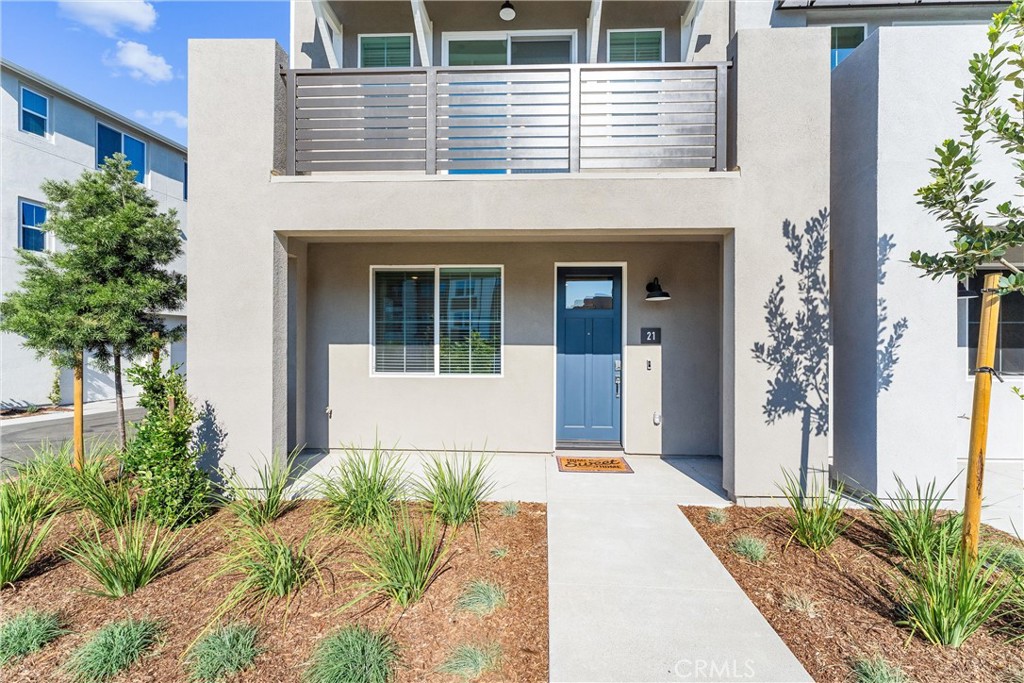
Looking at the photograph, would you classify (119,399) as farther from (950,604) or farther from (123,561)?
(950,604)

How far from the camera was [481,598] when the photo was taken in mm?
2979

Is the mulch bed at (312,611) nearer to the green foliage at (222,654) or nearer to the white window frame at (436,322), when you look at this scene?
the green foliage at (222,654)

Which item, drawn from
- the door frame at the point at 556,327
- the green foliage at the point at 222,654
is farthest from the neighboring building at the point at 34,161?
the green foliage at the point at 222,654

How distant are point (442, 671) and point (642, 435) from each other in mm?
4360

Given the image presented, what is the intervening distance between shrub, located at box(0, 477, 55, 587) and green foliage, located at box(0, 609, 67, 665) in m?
0.52

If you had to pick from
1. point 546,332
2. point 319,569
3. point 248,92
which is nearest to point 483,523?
point 319,569

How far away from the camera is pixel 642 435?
6.17 meters

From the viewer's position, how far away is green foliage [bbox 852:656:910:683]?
2346 millimetres

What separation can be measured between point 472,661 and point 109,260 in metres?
5.33

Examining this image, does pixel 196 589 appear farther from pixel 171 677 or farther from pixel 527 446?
pixel 527 446

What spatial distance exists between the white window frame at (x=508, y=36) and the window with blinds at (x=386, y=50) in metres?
0.54

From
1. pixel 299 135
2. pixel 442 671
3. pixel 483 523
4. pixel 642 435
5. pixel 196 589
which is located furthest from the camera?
pixel 642 435

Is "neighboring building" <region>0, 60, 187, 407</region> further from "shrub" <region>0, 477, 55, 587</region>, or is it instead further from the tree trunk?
"shrub" <region>0, 477, 55, 587</region>

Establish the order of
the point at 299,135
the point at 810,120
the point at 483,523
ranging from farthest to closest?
1. the point at 299,135
2. the point at 810,120
3. the point at 483,523
